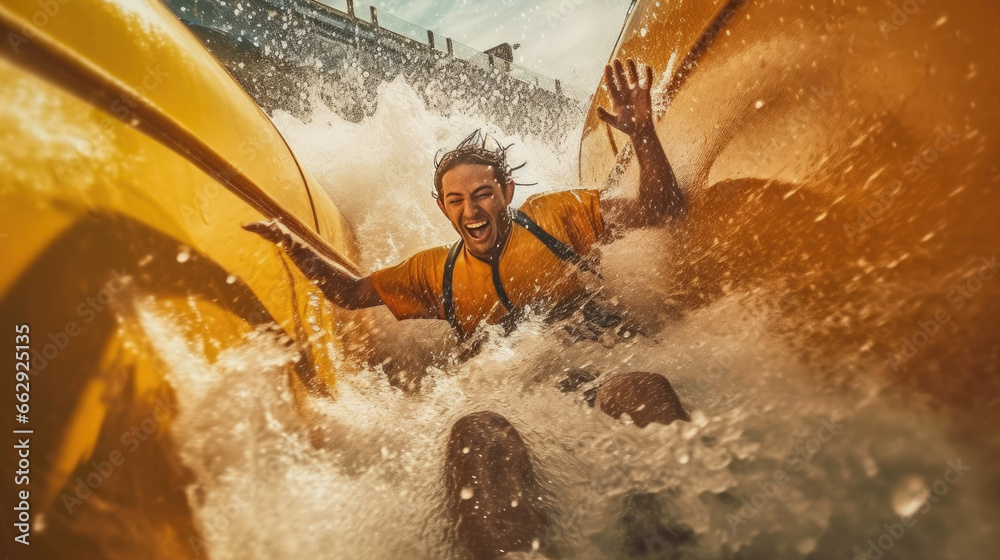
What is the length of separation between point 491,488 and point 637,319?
2.31 ft

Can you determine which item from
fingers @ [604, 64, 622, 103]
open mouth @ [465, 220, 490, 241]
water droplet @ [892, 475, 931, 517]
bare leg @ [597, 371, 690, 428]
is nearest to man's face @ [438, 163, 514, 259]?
open mouth @ [465, 220, 490, 241]

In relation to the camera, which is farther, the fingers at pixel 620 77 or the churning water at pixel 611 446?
the fingers at pixel 620 77

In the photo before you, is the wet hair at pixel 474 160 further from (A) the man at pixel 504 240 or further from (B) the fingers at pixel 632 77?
(B) the fingers at pixel 632 77

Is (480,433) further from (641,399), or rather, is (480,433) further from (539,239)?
(539,239)

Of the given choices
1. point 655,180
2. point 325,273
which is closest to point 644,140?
point 655,180

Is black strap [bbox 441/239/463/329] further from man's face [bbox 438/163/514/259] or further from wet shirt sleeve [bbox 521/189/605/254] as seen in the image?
wet shirt sleeve [bbox 521/189/605/254]

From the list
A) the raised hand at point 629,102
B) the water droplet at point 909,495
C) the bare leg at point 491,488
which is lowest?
the water droplet at point 909,495

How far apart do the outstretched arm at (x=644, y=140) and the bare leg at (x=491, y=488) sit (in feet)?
2.51

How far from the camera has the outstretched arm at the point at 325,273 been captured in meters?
1.35

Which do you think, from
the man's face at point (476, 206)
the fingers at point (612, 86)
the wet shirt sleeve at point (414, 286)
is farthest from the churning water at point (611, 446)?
the fingers at point (612, 86)

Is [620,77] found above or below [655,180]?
above

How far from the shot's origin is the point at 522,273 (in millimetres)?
1420

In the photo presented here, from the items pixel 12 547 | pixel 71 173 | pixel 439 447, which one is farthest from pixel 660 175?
pixel 12 547

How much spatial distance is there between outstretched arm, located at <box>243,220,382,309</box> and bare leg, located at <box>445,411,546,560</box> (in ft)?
1.90
